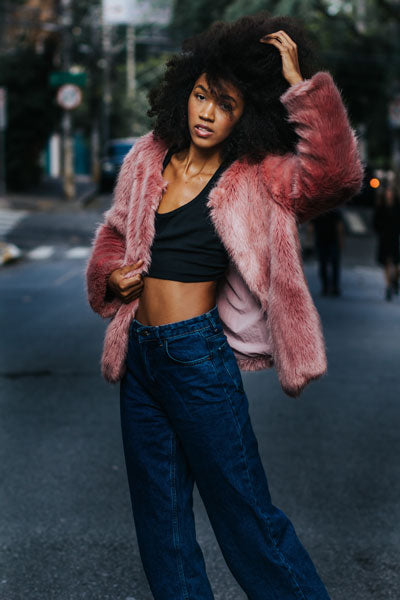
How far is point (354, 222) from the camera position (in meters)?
27.6

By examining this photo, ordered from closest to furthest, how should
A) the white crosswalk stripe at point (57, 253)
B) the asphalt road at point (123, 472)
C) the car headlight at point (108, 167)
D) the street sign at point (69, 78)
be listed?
the asphalt road at point (123, 472)
the white crosswalk stripe at point (57, 253)
the street sign at point (69, 78)
the car headlight at point (108, 167)

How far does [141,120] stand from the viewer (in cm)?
5319

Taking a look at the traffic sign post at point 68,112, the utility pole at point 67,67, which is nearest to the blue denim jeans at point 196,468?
the traffic sign post at point 68,112

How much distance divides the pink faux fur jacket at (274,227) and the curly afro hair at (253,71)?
0.18 feet

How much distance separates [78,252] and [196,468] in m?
19.1

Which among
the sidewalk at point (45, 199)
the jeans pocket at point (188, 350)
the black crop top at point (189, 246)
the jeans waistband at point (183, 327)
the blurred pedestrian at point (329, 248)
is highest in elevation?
the black crop top at point (189, 246)

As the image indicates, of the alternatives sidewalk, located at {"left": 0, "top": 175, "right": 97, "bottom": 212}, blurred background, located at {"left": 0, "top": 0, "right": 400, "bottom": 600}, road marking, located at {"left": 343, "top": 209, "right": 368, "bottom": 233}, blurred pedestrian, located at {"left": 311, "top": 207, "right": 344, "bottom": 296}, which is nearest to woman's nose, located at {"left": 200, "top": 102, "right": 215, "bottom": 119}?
blurred background, located at {"left": 0, "top": 0, "right": 400, "bottom": 600}

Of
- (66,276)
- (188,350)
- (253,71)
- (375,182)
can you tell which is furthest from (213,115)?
(66,276)

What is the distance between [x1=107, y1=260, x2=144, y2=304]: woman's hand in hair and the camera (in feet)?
9.66

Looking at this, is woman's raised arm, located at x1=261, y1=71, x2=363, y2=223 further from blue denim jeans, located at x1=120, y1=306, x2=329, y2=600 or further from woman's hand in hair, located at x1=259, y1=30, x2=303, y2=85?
blue denim jeans, located at x1=120, y1=306, x2=329, y2=600

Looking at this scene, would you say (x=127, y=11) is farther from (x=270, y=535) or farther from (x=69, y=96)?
(x=270, y=535)

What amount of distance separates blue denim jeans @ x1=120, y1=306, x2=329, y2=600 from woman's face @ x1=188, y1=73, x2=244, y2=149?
0.50 meters

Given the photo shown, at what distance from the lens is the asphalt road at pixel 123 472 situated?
4023 mm

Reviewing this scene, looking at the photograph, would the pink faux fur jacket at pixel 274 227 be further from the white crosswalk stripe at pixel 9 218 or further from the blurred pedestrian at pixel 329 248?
the white crosswalk stripe at pixel 9 218
